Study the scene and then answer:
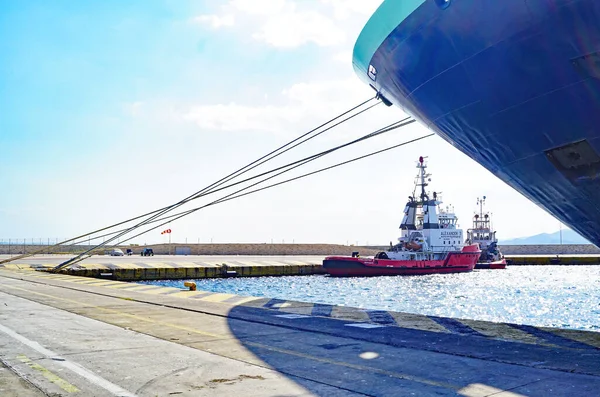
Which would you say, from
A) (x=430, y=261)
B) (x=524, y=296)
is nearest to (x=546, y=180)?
(x=524, y=296)

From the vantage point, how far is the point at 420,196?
50.1 m

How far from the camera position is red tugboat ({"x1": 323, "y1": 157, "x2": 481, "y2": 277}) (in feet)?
150

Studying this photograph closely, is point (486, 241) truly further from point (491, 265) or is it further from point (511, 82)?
point (511, 82)

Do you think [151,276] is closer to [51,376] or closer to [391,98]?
[391,98]

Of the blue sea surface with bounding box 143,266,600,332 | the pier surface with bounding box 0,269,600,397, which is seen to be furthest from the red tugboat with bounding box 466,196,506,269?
the pier surface with bounding box 0,269,600,397

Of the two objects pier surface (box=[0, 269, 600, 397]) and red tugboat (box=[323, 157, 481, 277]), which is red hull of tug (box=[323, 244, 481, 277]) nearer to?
red tugboat (box=[323, 157, 481, 277])

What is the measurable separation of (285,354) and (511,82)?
498 cm

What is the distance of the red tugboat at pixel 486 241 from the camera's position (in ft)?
204

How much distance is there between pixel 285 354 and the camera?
720 centimetres

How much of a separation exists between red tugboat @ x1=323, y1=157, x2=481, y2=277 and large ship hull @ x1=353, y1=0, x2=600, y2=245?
3588cm

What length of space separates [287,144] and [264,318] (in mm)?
5065

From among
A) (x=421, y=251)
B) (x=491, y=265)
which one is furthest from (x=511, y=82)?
(x=491, y=265)

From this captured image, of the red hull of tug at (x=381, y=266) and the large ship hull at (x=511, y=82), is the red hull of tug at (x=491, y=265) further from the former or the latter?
the large ship hull at (x=511, y=82)

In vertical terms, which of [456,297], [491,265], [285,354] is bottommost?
[456,297]
